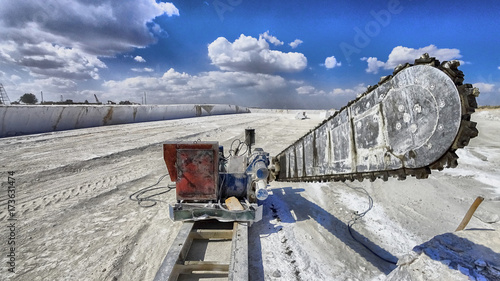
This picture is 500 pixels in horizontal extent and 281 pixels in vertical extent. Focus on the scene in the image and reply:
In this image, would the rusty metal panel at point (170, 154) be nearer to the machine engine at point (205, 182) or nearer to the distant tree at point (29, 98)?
the machine engine at point (205, 182)

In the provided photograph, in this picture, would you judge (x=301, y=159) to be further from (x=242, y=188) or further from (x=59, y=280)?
(x=59, y=280)

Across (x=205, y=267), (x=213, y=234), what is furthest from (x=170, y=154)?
(x=205, y=267)

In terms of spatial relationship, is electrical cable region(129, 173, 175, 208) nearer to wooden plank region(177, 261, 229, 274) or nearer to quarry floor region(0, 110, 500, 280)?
quarry floor region(0, 110, 500, 280)

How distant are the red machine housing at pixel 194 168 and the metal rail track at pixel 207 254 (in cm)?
49

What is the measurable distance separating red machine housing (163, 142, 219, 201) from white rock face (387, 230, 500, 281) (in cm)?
255

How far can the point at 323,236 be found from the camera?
370cm

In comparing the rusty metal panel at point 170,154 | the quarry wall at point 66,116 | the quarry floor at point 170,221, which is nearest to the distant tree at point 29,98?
the quarry wall at point 66,116

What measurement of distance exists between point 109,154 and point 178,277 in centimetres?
646

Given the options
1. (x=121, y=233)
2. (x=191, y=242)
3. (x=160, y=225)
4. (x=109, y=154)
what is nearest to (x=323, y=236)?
(x=191, y=242)

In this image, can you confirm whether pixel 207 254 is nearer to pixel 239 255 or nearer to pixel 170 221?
pixel 239 255

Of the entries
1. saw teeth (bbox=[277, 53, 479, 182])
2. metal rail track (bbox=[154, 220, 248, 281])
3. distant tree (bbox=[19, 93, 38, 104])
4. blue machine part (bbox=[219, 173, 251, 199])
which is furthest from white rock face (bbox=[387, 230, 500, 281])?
distant tree (bbox=[19, 93, 38, 104])

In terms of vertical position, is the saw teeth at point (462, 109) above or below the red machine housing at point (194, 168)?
above

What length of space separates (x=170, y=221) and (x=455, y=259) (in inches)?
149

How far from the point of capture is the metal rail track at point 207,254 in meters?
2.63
